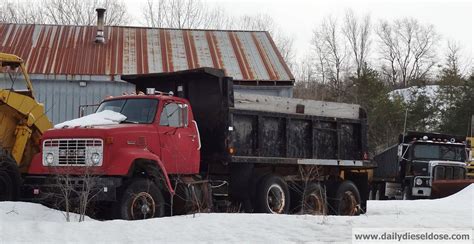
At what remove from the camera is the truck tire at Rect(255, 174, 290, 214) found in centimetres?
1378

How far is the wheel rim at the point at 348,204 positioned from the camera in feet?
52.6

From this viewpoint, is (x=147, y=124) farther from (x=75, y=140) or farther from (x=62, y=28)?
(x=62, y=28)

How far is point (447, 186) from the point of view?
2159cm

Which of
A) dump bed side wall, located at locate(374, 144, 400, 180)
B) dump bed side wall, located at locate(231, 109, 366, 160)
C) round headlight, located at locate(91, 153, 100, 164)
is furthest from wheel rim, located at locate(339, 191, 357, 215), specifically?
dump bed side wall, located at locate(374, 144, 400, 180)

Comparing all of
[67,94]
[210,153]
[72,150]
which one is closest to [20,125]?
[72,150]

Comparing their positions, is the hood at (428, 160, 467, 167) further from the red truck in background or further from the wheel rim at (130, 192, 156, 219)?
the wheel rim at (130, 192, 156, 219)

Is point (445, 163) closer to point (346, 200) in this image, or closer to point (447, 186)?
point (447, 186)

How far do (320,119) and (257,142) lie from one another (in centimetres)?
218

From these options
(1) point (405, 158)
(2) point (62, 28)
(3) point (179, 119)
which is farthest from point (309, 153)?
(2) point (62, 28)

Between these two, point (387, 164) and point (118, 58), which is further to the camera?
point (387, 164)

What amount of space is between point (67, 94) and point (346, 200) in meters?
11.3

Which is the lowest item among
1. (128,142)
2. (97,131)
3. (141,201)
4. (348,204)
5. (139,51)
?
(348,204)

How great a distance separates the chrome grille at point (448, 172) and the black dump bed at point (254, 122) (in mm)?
8917

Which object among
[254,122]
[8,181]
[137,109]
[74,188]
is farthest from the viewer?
[254,122]
